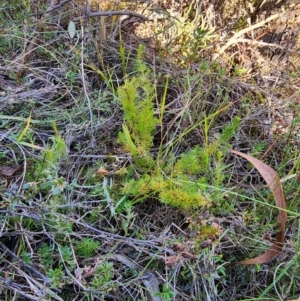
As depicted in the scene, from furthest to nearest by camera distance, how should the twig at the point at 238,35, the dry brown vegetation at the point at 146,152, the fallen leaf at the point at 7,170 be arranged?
1. the twig at the point at 238,35
2. the fallen leaf at the point at 7,170
3. the dry brown vegetation at the point at 146,152

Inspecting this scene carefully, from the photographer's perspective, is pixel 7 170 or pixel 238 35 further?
pixel 238 35

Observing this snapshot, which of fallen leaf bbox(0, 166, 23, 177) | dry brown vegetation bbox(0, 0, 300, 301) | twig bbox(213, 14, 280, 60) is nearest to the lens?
dry brown vegetation bbox(0, 0, 300, 301)

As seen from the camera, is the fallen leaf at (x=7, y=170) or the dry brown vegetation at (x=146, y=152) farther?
the fallen leaf at (x=7, y=170)

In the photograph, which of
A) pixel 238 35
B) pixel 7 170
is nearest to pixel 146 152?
pixel 7 170

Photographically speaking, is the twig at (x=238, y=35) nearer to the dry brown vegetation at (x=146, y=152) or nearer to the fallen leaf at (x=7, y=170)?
the dry brown vegetation at (x=146, y=152)

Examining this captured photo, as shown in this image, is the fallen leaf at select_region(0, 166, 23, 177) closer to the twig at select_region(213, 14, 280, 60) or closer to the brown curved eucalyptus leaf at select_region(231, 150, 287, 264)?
the brown curved eucalyptus leaf at select_region(231, 150, 287, 264)

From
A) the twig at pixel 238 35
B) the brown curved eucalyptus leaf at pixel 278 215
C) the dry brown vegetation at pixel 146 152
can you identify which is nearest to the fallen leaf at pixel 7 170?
the dry brown vegetation at pixel 146 152

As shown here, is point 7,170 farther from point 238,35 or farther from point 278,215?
point 238,35

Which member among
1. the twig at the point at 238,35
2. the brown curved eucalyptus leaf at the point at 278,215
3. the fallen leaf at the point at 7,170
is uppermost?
the twig at the point at 238,35

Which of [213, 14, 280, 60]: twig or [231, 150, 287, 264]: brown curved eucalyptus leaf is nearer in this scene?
[231, 150, 287, 264]: brown curved eucalyptus leaf

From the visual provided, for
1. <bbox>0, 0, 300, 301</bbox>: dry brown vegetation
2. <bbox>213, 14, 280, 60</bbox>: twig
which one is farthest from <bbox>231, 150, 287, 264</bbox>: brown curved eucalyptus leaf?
<bbox>213, 14, 280, 60</bbox>: twig

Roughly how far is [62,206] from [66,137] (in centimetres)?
35

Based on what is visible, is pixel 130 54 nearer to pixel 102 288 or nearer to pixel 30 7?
pixel 30 7

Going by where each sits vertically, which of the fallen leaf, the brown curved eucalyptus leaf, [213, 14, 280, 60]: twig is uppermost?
[213, 14, 280, 60]: twig
